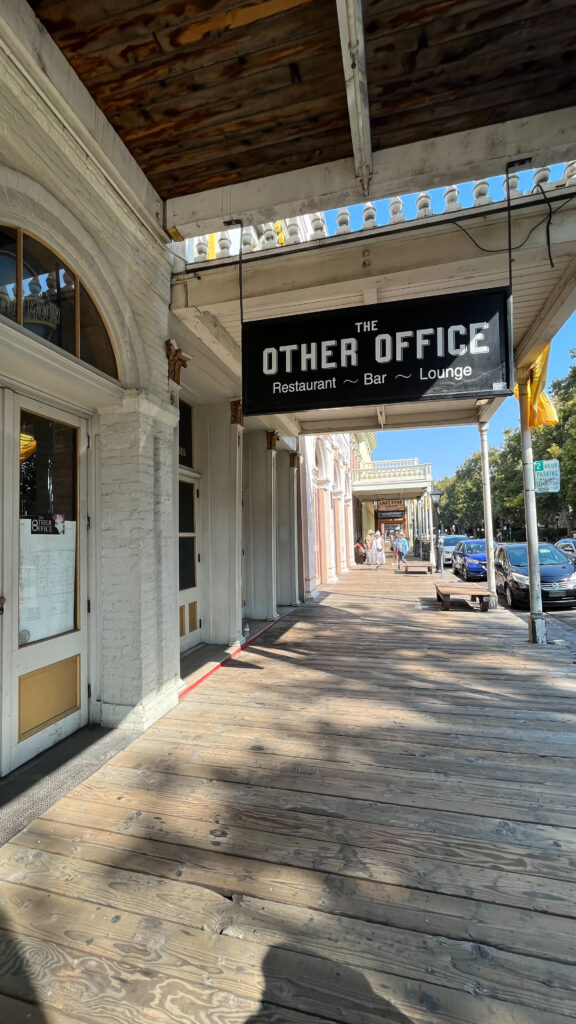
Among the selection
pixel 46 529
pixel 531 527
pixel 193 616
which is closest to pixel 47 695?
pixel 46 529

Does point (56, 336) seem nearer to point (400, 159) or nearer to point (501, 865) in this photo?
point (400, 159)

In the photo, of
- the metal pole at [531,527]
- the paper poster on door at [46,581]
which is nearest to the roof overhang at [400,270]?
the metal pole at [531,527]

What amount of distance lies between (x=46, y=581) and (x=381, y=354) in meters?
2.87

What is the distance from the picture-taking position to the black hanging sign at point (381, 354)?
2771mm

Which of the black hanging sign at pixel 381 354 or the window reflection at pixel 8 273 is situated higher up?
the window reflection at pixel 8 273

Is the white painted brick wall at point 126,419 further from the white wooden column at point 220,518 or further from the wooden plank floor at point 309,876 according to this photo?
the white wooden column at point 220,518

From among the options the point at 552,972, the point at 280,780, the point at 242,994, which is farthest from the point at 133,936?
the point at 552,972

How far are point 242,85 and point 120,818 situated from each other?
169 inches

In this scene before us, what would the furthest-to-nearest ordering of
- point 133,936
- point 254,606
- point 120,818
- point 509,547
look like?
point 509,547
point 254,606
point 120,818
point 133,936

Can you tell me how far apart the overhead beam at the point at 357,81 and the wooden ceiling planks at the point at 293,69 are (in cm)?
15

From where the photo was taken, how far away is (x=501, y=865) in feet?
6.71

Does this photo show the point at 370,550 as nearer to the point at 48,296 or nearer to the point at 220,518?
the point at 220,518

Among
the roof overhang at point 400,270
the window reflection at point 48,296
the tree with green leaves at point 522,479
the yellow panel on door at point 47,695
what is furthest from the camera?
the tree with green leaves at point 522,479

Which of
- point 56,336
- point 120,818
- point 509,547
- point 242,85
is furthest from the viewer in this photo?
point 509,547
